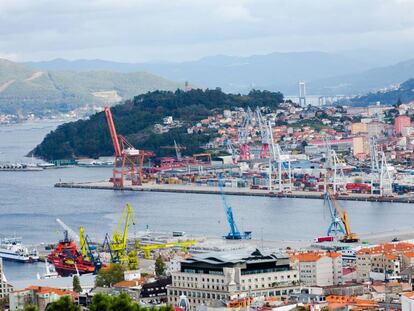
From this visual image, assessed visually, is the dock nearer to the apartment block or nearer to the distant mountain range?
the apartment block

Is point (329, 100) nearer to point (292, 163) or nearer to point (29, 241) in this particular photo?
point (292, 163)

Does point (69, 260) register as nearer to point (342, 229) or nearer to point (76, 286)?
point (76, 286)

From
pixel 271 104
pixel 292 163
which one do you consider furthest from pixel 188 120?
pixel 292 163

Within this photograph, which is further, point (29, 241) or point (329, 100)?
point (329, 100)

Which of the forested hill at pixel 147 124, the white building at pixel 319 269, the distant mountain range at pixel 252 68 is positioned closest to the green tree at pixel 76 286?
the white building at pixel 319 269

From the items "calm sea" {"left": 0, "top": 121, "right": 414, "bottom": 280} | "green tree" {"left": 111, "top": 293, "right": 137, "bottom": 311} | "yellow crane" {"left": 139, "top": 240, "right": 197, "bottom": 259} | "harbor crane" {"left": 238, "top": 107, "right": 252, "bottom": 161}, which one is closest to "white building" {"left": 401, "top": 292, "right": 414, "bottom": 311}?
"green tree" {"left": 111, "top": 293, "right": 137, "bottom": 311}

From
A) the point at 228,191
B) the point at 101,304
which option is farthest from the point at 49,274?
the point at 228,191
